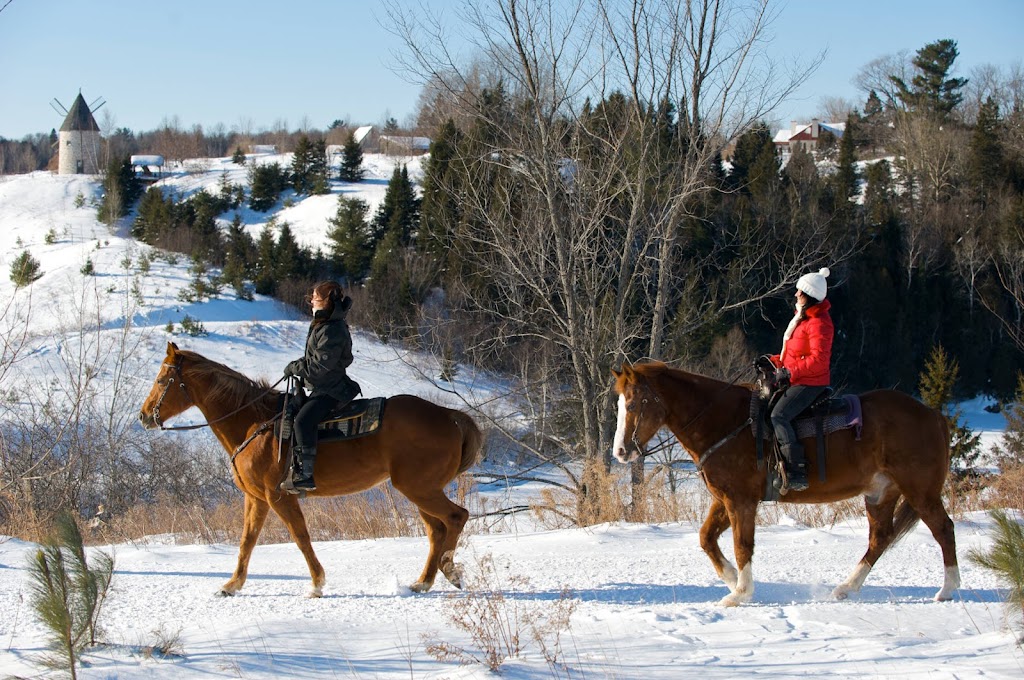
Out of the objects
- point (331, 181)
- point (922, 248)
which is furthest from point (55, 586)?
point (331, 181)

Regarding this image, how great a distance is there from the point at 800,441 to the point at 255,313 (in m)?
31.2

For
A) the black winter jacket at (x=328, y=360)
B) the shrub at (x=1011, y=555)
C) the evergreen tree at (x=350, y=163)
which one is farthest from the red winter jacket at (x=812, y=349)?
the evergreen tree at (x=350, y=163)

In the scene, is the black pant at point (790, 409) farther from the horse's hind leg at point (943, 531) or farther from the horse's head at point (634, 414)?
the horse's hind leg at point (943, 531)

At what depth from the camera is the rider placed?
22.5ft

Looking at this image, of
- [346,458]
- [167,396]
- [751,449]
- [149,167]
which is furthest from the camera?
[149,167]

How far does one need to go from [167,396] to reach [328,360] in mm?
1470

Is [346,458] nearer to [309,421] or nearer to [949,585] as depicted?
[309,421]

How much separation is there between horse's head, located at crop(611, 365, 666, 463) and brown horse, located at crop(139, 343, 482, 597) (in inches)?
55.2

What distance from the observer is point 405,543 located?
359 inches

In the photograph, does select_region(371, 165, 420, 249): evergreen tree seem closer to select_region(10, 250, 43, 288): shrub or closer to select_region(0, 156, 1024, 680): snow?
select_region(10, 250, 43, 288): shrub

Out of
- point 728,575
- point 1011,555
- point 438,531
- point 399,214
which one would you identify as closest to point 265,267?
point 399,214

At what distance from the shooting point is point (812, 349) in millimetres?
6453

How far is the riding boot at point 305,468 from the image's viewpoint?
6840 mm

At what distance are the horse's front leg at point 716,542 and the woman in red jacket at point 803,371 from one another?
59cm
